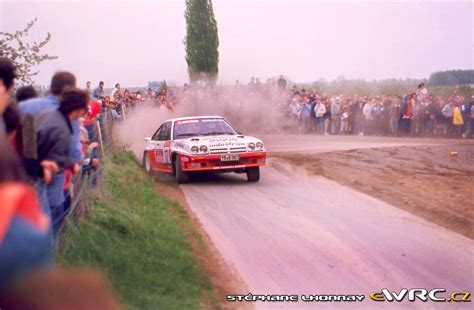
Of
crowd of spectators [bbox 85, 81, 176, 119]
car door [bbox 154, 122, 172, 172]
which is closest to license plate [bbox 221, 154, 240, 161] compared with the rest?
car door [bbox 154, 122, 172, 172]

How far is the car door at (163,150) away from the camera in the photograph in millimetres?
15453

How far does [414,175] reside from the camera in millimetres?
14836

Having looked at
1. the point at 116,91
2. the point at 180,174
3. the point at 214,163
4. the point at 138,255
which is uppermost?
the point at 116,91

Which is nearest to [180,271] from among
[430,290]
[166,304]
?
[166,304]

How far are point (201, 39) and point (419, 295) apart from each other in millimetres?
42003

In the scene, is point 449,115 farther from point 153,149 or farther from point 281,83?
point 153,149

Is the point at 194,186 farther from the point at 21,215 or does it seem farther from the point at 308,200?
the point at 21,215

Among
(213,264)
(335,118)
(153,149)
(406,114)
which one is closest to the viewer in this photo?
(213,264)

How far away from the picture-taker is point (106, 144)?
561 inches

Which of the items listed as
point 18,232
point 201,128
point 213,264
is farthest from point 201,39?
point 18,232

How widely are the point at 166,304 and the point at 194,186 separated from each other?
8.56 m

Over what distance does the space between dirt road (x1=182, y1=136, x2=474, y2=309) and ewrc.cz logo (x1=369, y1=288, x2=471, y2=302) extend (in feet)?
0.45

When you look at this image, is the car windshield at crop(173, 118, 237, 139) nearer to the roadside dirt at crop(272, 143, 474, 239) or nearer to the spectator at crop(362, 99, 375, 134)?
the roadside dirt at crop(272, 143, 474, 239)

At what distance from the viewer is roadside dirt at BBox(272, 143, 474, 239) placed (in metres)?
10.9
